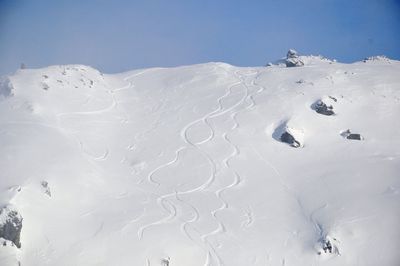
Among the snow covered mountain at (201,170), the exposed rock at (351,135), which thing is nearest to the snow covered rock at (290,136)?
the snow covered mountain at (201,170)

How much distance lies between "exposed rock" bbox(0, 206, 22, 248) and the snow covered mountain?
6 centimetres

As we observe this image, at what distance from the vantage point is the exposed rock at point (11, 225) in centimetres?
1862

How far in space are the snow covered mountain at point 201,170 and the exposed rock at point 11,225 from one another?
2.5 inches

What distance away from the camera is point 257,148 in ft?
103

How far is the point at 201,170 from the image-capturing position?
28438 millimetres

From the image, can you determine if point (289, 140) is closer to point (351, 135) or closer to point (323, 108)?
point (351, 135)

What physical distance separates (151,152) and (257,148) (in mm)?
7749

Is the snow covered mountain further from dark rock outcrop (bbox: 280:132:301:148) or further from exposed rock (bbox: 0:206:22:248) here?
dark rock outcrop (bbox: 280:132:301:148)

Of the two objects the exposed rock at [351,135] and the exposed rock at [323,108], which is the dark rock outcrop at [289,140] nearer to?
the exposed rock at [351,135]

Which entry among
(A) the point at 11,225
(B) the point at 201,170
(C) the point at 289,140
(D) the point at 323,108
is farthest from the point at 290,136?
(A) the point at 11,225

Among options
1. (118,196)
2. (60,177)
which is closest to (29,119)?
(60,177)

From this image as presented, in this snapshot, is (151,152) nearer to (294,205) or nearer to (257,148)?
(257,148)

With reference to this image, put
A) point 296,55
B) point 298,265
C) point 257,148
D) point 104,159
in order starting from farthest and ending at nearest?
point 296,55, point 257,148, point 104,159, point 298,265

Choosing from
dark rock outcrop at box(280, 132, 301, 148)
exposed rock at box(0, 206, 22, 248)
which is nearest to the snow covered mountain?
exposed rock at box(0, 206, 22, 248)
